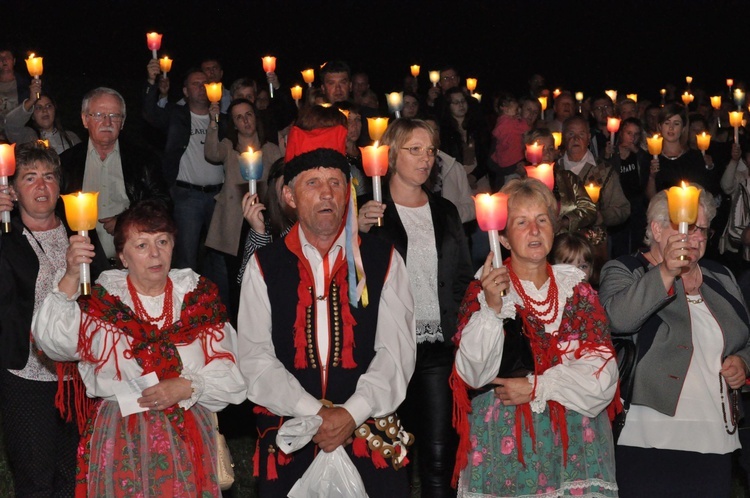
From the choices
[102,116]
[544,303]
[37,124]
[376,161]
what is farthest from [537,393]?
[37,124]

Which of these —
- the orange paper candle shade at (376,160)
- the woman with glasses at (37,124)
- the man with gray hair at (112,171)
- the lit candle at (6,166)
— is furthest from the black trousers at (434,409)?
the woman with glasses at (37,124)

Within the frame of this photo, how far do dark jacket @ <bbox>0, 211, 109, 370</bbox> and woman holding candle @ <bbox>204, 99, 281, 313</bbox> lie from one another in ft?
10.0

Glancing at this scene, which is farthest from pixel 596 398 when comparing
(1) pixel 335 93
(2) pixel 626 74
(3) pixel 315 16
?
(2) pixel 626 74

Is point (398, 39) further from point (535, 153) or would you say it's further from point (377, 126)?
point (377, 126)

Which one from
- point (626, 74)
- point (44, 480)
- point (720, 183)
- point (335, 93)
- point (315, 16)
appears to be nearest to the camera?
point (44, 480)

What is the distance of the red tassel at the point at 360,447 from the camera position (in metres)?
4.32

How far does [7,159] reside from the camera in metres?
5.13

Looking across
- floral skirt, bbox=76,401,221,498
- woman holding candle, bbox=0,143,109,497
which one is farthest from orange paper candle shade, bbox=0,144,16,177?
floral skirt, bbox=76,401,221,498

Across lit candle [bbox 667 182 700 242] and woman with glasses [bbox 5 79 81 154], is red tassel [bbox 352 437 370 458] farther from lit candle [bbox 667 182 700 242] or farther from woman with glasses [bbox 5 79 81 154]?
woman with glasses [bbox 5 79 81 154]

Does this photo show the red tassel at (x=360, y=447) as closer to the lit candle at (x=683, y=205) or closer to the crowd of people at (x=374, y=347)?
the crowd of people at (x=374, y=347)

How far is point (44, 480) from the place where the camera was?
5.32m

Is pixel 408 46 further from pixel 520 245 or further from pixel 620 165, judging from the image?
pixel 520 245

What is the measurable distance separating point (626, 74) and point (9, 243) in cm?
1691

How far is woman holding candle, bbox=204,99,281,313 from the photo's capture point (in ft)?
27.8
